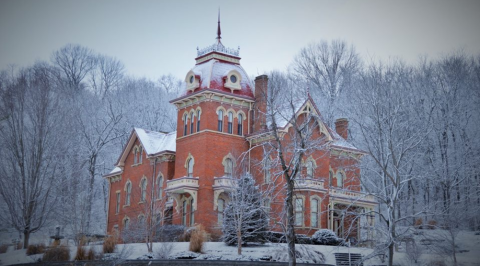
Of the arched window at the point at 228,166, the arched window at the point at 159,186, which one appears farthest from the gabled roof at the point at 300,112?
the arched window at the point at 159,186

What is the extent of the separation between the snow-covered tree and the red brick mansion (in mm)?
3206

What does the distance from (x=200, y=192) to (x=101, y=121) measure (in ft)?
85.9

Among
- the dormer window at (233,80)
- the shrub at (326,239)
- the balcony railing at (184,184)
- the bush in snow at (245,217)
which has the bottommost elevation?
the shrub at (326,239)

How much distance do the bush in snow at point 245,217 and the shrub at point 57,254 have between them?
8.74 meters

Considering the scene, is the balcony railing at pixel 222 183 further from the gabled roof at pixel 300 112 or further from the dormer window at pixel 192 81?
the dormer window at pixel 192 81

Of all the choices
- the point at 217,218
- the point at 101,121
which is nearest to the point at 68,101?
the point at 101,121

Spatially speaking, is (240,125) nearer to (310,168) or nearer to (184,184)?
(310,168)

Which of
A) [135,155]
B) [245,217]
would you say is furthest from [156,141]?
[245,217]

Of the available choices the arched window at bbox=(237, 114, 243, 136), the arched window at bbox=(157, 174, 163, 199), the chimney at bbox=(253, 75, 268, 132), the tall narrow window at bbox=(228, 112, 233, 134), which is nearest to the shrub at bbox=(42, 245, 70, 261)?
the arched window at bbox=(157, 174, 163, 199)

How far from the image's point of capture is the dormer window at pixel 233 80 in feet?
131

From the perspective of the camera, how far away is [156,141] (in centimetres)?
4559

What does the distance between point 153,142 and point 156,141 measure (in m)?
0.35

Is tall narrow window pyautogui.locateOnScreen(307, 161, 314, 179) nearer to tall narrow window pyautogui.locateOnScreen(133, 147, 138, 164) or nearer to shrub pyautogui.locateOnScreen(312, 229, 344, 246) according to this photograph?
shrub pyautogui.locateOnScreen(312, 229, 344, 246)

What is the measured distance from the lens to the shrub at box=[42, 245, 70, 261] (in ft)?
104
